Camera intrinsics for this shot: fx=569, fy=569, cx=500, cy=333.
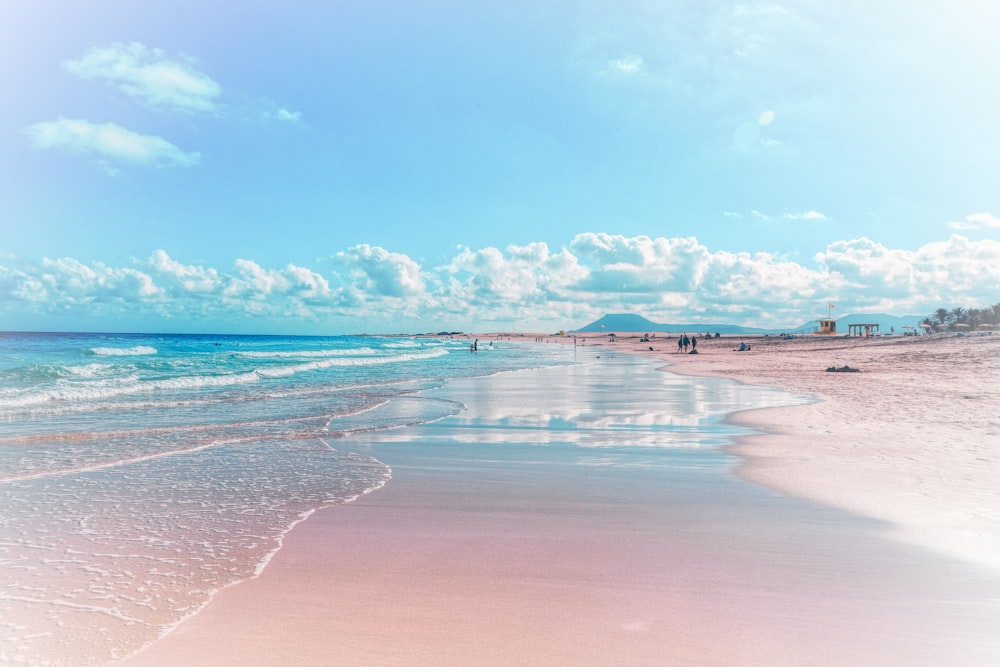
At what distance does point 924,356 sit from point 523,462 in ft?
118

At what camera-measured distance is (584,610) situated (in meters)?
4.04

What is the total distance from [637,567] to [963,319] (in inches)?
3731

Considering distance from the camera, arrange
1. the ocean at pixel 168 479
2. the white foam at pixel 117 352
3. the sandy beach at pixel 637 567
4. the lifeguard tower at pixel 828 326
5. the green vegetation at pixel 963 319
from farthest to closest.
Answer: the lifeguard tower at pixel 828 326, the green vegetation at pixel 963 319, the white foam at pixel 117 352, the ocean at pixel 168 479, the sandy beach at pixel 637 567

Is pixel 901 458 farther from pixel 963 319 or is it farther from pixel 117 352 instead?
pixel 963 319

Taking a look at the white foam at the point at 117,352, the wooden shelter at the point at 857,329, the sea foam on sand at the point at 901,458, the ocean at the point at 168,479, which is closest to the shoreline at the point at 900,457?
the sea foam on sand at the point at 901,458

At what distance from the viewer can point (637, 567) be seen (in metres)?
4.84

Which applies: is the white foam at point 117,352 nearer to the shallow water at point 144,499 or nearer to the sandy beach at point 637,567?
the shallow water at point 144,499

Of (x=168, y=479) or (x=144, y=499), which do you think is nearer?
(x=144, y=499)

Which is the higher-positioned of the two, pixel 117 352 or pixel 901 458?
pixel 117 352

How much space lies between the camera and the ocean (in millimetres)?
4207

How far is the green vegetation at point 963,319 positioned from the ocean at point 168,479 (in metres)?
68.8

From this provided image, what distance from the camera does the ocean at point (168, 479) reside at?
13.8 feet

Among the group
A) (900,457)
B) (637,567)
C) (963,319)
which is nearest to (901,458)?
(900,457)

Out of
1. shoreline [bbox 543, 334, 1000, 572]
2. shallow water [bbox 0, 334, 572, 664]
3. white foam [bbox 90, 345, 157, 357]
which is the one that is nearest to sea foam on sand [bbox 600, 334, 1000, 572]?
shoreline [bbox 543, 334, 1000, 572]
